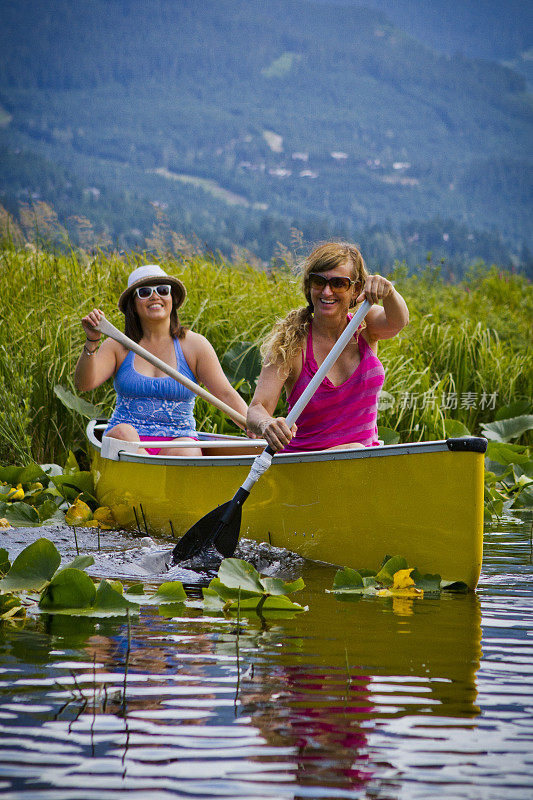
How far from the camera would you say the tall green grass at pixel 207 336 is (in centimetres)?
625

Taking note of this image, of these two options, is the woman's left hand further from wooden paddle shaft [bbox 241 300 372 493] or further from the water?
the water

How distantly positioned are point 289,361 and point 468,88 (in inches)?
6401

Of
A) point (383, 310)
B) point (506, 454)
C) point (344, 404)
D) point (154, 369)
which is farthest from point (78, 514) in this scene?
point (506, 454)

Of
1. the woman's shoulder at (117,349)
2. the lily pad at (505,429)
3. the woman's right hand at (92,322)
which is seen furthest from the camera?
the lily pad at (505,429)

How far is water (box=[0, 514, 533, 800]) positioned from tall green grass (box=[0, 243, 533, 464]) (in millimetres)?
3054

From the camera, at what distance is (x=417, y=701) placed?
231 centimetres

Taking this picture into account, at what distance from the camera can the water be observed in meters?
1.90

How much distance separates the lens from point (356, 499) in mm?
3740

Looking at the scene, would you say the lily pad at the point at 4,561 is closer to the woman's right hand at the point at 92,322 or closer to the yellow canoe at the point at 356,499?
the yellow canoe at the point at 356,499

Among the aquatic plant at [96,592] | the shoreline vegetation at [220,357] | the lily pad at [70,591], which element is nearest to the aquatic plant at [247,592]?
the aquatic plant at [96,592]

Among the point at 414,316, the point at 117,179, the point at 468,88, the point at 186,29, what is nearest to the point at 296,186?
the point at 117,179

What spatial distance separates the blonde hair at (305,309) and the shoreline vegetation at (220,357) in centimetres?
163

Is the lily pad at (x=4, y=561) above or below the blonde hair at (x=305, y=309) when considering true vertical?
below

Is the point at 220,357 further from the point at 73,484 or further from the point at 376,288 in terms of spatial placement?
the point at 376,288
